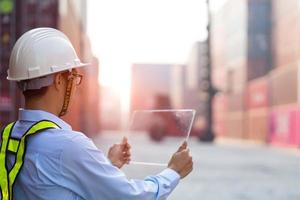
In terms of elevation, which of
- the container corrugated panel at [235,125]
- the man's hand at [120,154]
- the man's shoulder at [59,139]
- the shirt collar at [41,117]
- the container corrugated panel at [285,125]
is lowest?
the container corrugated panel at [235,125]

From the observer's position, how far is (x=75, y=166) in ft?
6.26

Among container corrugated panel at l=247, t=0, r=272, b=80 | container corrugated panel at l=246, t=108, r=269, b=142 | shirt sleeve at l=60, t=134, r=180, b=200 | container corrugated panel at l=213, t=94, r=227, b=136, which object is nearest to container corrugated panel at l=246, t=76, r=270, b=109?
container corrugated panel at l=246, t=108, r=269, b=142

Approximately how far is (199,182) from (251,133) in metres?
62.2

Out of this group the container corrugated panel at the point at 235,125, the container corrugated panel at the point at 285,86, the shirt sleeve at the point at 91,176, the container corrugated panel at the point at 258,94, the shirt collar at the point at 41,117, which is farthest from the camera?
the container corrugated panel at the point at 235,125

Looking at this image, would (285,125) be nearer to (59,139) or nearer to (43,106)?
(43,106)

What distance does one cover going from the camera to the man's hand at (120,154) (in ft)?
8.09

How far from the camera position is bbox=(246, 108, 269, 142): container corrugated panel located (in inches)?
2699

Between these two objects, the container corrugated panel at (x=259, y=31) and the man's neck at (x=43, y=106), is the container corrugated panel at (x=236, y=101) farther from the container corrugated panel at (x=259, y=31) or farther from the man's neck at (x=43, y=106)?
the man's neck at (x=43, y=106)

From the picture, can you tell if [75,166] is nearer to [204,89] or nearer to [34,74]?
[34,74]

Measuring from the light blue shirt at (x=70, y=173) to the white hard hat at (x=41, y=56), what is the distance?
0.21 meters

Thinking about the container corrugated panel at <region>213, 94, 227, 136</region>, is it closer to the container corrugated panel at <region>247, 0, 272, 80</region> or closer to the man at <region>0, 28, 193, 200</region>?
the container corrugated panel at <region>247, 0, 272, 80</region>

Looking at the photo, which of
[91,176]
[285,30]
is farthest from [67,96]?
[285,30]

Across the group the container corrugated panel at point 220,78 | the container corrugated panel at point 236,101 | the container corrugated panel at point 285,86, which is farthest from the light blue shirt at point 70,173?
the container corrugated panel at point 220,78

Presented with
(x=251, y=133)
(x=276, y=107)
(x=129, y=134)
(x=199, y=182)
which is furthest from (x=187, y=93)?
(x=129, y=134)
